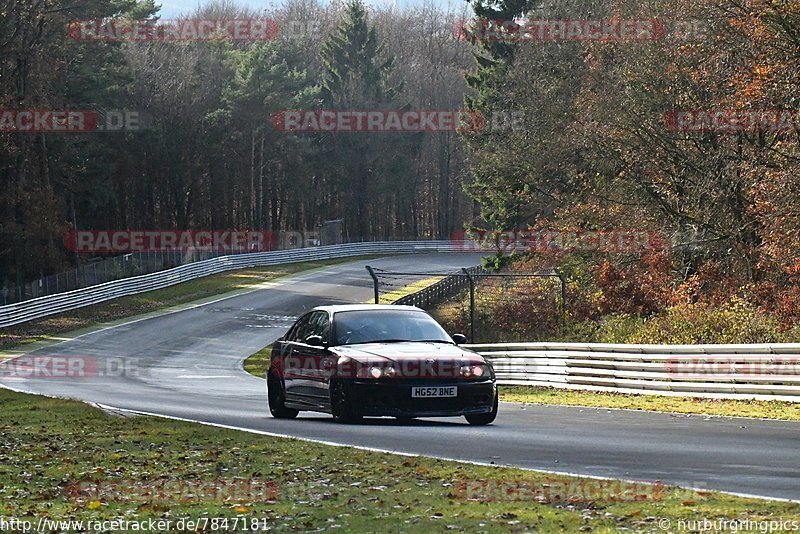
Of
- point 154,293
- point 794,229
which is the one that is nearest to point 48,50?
point 154,293

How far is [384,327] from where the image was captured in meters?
16.9

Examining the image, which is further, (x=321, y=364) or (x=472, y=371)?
(x=321, y=364)

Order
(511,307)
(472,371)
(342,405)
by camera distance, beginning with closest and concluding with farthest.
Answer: (472,371)
(342,405)
(511,307)

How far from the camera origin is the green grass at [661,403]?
17.9 meters

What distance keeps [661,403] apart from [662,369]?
1642mm

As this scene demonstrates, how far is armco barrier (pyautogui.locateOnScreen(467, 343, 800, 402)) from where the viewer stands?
757 inches

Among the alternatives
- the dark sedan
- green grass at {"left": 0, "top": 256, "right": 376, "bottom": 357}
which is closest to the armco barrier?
the dark sedan

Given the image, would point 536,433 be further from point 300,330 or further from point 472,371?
point 300,330

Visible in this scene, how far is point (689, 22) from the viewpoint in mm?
33375

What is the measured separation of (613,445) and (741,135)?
73.1ft

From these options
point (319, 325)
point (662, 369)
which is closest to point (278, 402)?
point (319, 325)

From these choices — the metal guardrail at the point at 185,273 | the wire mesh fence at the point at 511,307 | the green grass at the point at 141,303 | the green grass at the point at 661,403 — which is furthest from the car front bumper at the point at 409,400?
the metal guardrail at the point at 185,273

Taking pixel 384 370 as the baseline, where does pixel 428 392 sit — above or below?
below

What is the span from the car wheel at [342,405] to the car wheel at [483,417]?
1.43 metres
